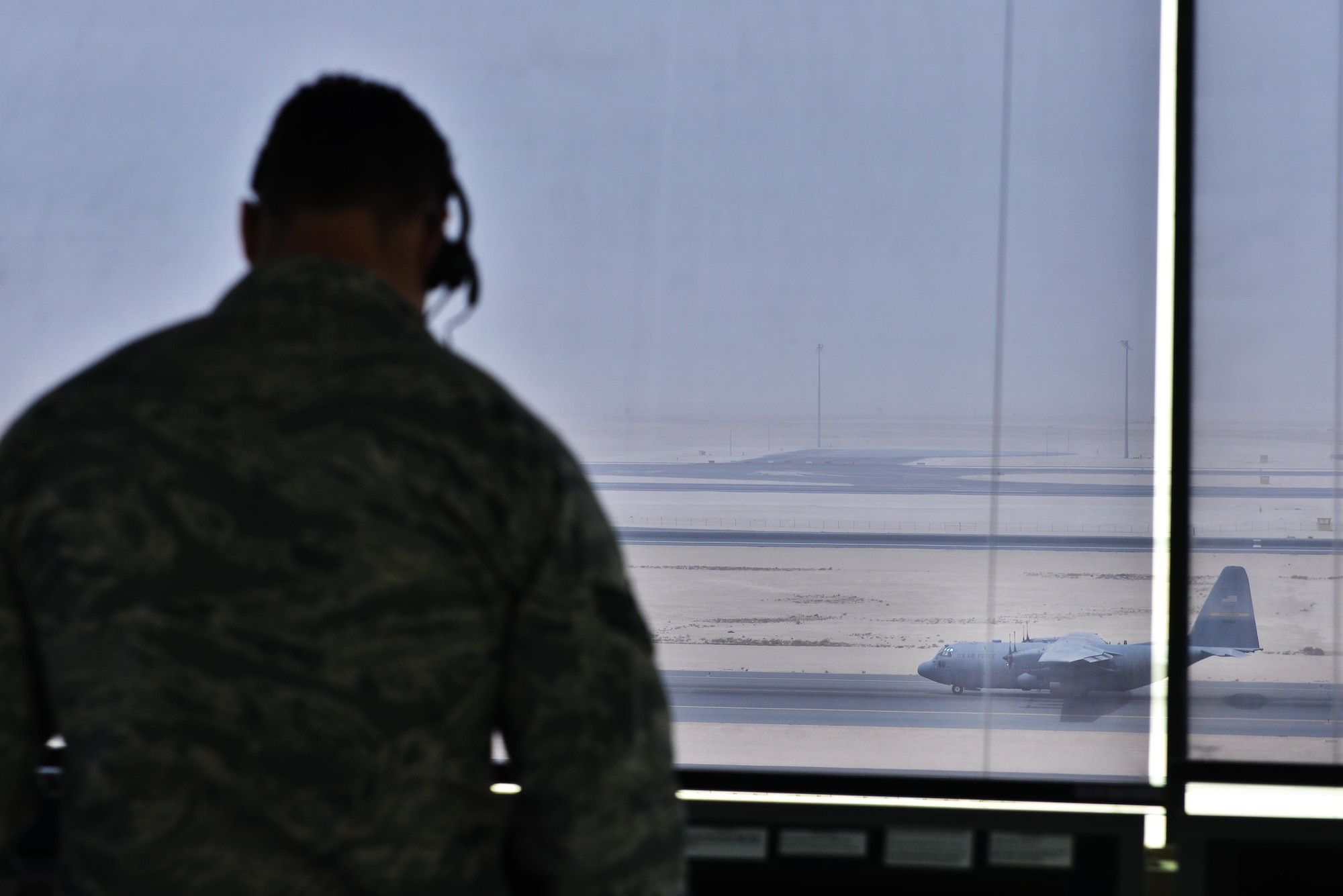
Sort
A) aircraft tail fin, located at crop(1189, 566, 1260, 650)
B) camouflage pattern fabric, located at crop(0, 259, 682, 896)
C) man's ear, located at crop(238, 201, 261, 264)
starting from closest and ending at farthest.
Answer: camouflage pattern fabric, located at crop(0, 259, 682, 896)
man's ear, located at crop(238, 201, 261, 264)
aircraft tail fin, located at crop(1189, 566, 1260, 650)

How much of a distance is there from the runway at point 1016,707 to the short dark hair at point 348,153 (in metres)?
0.88

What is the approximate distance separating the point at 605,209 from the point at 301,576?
3.07 ft

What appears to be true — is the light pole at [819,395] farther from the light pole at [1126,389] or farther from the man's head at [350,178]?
the man's head at [350,178]

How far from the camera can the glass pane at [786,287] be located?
5.01 feet

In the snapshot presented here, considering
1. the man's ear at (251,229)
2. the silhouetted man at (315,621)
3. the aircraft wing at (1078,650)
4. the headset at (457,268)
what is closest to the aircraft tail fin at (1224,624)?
the aircraft wing at (1078,650)

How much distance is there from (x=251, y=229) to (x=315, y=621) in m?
0.32

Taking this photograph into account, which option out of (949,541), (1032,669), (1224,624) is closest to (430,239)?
(949,541)

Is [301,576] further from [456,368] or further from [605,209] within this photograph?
[605,209]

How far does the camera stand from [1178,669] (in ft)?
4.95

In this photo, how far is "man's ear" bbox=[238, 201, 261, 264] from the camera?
34.4 inches

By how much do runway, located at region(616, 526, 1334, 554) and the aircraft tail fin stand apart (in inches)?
2.3

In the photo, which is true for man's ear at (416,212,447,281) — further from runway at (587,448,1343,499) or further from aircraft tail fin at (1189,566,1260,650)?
aircraft tail fin at (1189,566,1260,650)

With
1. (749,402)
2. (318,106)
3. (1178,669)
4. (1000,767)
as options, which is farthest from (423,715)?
(1178,669)

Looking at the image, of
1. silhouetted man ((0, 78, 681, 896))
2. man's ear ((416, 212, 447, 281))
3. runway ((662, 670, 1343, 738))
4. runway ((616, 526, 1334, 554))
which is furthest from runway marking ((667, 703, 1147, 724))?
man's ear ((416, 212, 447, 281))
